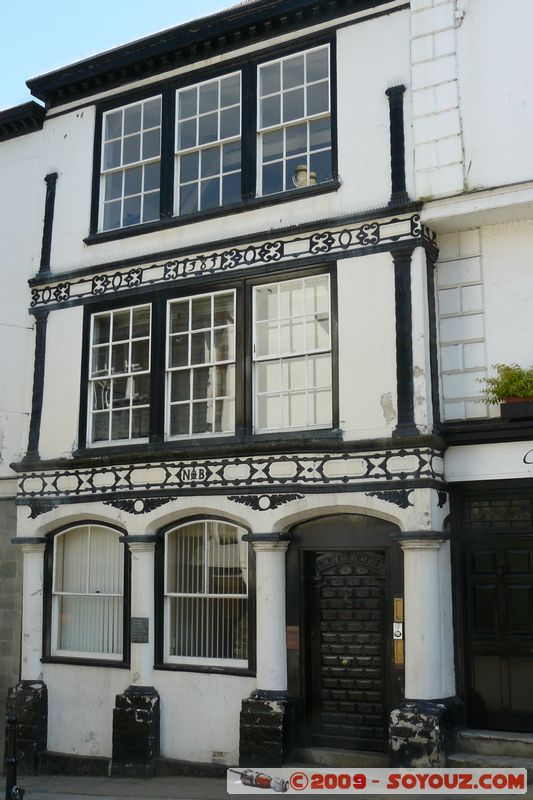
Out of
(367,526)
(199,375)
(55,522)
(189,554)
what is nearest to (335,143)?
(199,375)

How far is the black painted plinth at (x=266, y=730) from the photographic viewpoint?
10.6 metres

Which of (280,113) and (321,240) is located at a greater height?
(280,113)

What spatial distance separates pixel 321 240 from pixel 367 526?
11.7ft

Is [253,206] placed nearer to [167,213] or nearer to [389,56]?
[167,213]

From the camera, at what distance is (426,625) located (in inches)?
393

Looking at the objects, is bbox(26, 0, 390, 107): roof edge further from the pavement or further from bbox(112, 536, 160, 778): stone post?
the pavement

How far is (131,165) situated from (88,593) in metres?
6.19

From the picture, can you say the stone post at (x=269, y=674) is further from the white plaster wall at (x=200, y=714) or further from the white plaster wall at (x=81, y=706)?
the white plaster wall at (x=81, y=706)

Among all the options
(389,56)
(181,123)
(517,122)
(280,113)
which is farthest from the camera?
(181,123)

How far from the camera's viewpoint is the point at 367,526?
425 inches

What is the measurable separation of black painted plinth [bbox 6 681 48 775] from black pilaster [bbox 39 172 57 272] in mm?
6101

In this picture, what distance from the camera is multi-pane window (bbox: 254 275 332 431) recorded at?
37.3 ft

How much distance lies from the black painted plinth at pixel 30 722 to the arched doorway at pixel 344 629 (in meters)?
3.87

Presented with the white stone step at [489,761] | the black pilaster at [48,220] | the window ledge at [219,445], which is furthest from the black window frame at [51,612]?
the white stone step at [489,761]
